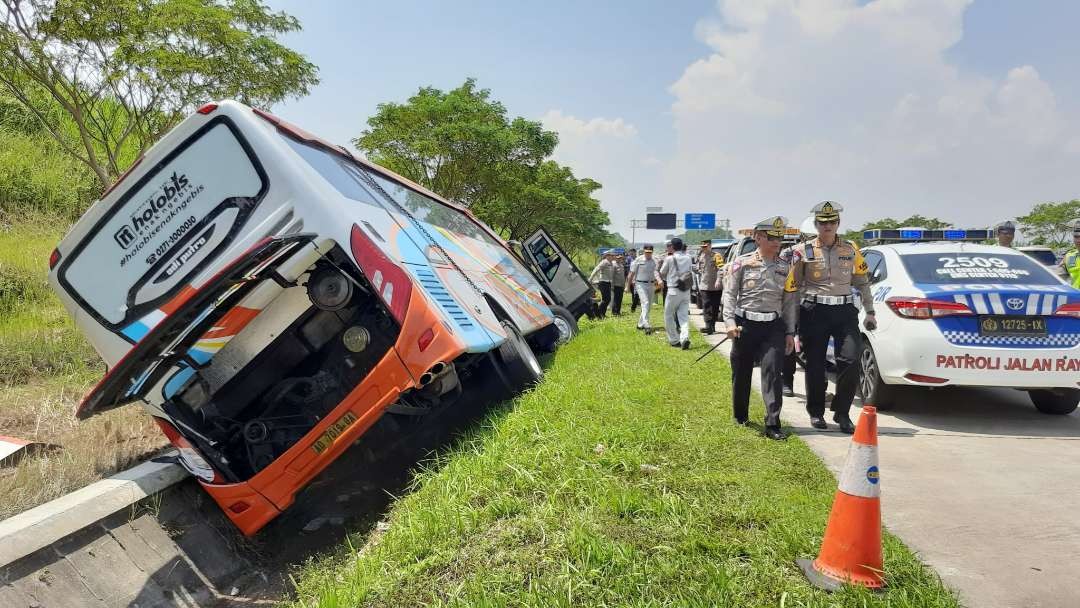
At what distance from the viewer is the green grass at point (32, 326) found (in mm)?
7035

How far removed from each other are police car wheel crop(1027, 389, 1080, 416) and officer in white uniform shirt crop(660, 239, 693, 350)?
4.07 m

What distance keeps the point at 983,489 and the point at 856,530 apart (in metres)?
1.72

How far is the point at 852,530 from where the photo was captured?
2.58 m

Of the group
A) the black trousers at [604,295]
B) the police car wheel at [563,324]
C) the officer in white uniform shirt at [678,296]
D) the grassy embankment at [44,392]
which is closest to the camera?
the grassy embankment at [44,392]

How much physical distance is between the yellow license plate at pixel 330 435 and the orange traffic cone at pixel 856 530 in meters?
2.43

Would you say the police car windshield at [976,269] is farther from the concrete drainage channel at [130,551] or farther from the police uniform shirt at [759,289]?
the concrete drainage channel at [130,551]

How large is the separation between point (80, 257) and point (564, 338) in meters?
6.46

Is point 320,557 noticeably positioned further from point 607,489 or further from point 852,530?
point 852,530

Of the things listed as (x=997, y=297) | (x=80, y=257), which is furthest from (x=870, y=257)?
(x=80, y=257)

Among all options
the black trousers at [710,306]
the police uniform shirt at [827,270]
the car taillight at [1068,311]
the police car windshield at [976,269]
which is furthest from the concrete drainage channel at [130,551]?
the black trousers at [710,306]

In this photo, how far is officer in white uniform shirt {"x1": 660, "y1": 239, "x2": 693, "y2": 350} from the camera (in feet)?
30.0

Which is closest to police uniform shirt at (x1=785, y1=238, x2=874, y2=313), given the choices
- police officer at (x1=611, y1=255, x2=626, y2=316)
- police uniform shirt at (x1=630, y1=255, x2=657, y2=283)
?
police uniform shirt at (x1=630, y1=255, x2=657, y2=283)

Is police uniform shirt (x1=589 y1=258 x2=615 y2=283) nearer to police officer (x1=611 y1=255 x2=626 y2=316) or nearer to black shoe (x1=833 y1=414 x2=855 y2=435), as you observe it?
police officer (x1=611 y1=255 x2=626 y2=316)

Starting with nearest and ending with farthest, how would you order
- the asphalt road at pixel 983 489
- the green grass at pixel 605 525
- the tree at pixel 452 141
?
the green grass at pixel 605 525 < the asphalt road at pixel 983 489 < the tree at pixel 452 141
